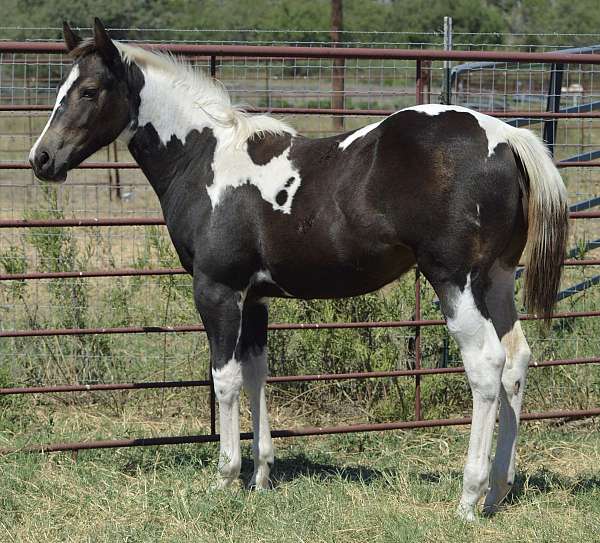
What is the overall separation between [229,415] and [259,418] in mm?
238

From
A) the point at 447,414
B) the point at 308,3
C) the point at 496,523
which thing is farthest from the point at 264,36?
the point at 496,523

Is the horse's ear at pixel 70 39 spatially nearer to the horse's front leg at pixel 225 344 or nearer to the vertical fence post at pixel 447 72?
the horse's front leg at pixel 225 344

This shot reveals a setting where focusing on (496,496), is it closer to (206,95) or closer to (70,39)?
(206,95)

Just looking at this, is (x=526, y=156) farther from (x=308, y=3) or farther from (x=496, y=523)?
(x=308, y=3)

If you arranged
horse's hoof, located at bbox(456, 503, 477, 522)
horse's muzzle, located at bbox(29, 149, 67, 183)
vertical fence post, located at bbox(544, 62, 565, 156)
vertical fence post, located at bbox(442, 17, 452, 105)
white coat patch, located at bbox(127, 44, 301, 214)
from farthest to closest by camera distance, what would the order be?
vertical fence post, located at bbox(544, 62, 565, 156) → vertical fence post, located at bbox(442, 17, 452, 105) → white coat patch, located at bbox(127, 44, 301, 214) → horse's muzzle, located at bbox(29, 149, 67, 183) → horse's hoof, located at bbox(456, 503, 477, 522)

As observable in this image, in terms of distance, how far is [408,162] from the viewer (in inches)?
152

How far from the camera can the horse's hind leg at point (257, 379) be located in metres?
4.50

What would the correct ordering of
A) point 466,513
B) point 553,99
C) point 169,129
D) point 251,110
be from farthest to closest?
point 553,99, point 251,110, point 169,129, point 466,513

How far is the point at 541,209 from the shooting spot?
3.90m

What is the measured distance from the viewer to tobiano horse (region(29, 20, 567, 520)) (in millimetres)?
3828

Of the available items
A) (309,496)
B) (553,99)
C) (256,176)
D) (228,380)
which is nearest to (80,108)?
(256,176)

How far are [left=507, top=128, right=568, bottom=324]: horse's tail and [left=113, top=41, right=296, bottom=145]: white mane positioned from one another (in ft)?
3.72

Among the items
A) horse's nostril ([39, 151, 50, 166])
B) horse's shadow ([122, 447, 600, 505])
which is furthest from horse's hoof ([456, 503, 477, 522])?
horse's nostril ([39, 151, 50, 166])

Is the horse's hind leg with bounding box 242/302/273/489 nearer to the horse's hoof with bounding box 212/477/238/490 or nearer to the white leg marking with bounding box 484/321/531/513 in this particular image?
the horse's hoof with bounding box 212/477/238/490
